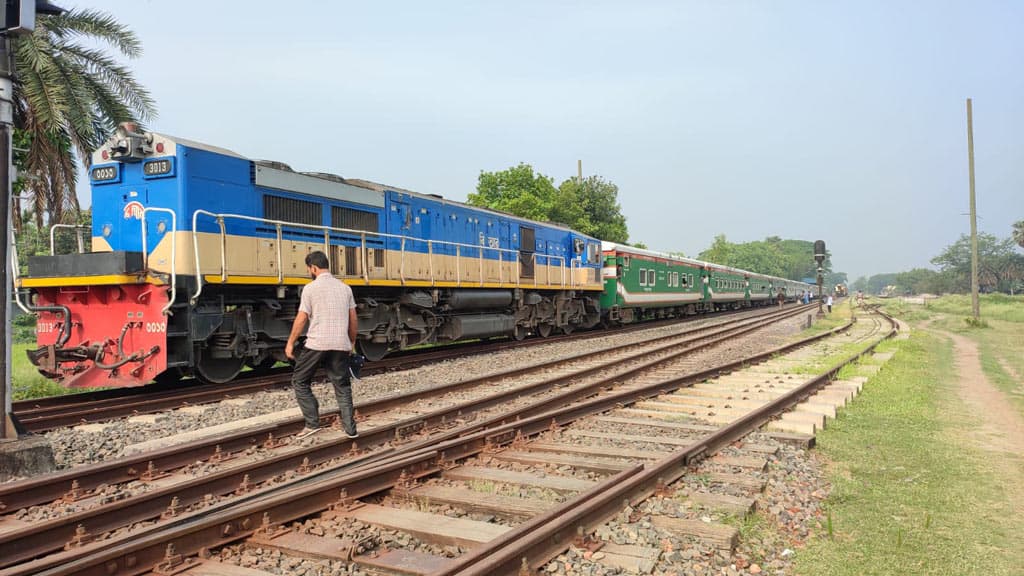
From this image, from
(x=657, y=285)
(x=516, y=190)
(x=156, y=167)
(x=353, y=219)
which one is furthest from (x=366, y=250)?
(x=516, y=190)

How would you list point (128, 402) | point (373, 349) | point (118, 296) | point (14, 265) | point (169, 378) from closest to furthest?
point (14, 265) → point (128, 402) → point (118, 296) → point (169, 378) → point (373, 349)

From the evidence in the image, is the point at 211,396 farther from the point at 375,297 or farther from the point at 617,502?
the point at 617,502

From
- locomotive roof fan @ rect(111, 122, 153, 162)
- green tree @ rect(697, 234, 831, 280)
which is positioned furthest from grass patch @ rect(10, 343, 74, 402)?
green tree @ rect(697, 234, 831, 280)

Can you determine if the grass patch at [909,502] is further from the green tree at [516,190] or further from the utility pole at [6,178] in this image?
the green tree at [516,190]

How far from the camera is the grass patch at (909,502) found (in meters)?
3.77

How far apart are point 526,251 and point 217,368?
33.3 ft

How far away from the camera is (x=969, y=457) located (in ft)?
20.5

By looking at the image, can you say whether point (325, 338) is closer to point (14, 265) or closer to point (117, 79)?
point (14, 265)

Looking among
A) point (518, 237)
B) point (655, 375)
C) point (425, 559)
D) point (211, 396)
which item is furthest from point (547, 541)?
point (518, 237)

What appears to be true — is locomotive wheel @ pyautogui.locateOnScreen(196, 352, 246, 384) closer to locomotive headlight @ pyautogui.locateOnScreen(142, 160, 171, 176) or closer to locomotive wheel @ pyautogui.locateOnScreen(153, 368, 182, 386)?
locomotive wheel @ pyautogui.locateOnScreen(153, 368, 182, 386)

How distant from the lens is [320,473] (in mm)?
5008

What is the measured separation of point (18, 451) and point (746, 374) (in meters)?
9.72

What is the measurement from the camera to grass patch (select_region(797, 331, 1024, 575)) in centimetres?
377

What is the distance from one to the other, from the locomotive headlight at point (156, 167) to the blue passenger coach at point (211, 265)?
0.02m
